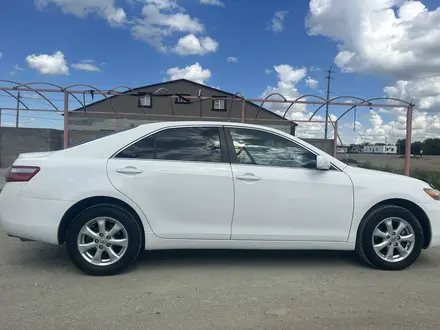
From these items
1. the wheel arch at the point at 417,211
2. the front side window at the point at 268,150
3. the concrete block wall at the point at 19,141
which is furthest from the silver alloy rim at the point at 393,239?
the concrete block wall at the point at 19,141

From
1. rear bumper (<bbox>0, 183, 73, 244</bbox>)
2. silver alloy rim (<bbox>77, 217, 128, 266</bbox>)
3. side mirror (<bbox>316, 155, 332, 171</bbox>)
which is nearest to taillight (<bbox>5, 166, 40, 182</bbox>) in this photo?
rear bumper (<bbox>0, 183, 73, 244</bbox>)

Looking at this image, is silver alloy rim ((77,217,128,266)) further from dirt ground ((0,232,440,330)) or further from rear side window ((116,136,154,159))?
rear side window ((116,136,154,159))

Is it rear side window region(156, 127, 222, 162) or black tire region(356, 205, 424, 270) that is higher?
rear side window region(156, 127, 222, 162)

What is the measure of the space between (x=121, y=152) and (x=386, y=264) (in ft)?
10.3

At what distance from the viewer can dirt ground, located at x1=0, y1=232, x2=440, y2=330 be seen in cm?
306

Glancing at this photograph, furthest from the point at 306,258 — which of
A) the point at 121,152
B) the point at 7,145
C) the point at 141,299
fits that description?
the point at 7,145

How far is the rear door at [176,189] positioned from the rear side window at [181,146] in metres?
0.01

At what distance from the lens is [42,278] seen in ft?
12.9

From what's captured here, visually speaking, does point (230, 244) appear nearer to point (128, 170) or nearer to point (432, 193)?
point (128, 170)

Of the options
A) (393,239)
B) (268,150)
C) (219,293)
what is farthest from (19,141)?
(393,239)

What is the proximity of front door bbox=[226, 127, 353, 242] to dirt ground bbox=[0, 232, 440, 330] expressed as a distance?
46 centimetres

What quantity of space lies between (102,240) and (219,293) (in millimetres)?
1306

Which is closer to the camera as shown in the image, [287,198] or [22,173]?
[22,173]

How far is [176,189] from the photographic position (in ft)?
13.1
